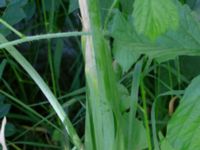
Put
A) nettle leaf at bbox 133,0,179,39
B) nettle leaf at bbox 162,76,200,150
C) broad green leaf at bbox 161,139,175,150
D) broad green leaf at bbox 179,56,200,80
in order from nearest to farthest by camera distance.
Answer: nettle leaf at bbox 133,0,179,39 → nettle leaf at bbox 162,76,200,150 → broad green leaf at bbox 161,139,175,150 → broad green leaf at bbox 179,56,200,80

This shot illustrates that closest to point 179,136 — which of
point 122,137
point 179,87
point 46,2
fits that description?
point 122,137

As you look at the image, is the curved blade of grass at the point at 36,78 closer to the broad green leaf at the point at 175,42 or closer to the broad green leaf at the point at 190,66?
the broad green leaf at the point at 175,42

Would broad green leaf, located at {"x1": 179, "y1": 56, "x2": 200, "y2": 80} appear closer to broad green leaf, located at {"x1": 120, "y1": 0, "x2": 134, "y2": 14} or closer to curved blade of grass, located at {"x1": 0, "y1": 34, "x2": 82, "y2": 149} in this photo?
broad green leaf, located at {"x1": 120, "y1": 0, "x2": 134, "y2": 14}

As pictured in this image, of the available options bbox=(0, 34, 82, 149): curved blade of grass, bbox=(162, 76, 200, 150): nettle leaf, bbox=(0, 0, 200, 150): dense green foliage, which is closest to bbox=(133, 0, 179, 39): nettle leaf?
bbox=(0, 0, 200, 150): dense green foliage

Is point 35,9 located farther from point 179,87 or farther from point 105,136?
point 105,136

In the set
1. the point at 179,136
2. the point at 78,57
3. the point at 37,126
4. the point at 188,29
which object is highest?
the point at 188,29

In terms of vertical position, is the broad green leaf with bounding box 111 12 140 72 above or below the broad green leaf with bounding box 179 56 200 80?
above

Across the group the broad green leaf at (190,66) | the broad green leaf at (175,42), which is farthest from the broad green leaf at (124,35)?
the broad green leaf at (190,66)

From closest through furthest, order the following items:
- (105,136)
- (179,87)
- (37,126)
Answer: (105,136)
(179,87)
(37,126)
